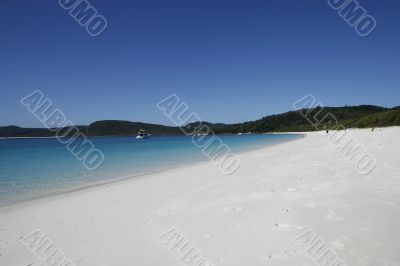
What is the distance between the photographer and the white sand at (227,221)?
11.7 ft

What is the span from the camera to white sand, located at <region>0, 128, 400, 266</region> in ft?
11.7

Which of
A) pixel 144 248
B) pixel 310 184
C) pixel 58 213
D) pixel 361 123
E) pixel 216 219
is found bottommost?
pixel 58 213

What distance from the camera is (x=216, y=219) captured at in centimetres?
493

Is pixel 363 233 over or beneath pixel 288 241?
over

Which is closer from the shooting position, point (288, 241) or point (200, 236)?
point (288, 241)

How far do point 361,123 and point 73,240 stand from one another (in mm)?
79542

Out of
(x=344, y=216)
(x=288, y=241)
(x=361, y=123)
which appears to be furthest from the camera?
(x=361, y=123)

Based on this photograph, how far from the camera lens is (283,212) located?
5.05m

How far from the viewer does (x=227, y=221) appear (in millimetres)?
4785

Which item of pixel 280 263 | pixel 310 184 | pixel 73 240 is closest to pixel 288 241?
pixel 280 263

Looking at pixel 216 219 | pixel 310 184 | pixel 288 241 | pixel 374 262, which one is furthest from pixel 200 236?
pixel 310 184

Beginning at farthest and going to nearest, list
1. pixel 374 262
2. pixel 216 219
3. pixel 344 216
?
pixel 216 219, pixel 344 216, pixel 374 262

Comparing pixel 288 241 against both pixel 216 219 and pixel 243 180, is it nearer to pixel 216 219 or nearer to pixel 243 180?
pixel 216 219

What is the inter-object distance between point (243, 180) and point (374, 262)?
5.83 m
